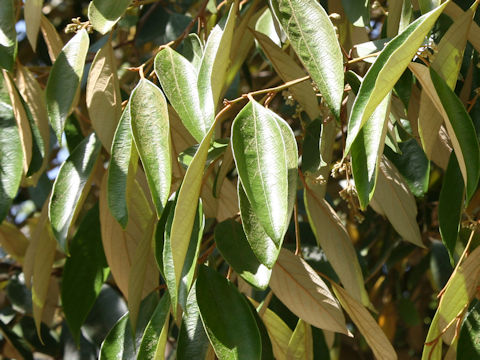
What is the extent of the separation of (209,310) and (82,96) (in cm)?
91

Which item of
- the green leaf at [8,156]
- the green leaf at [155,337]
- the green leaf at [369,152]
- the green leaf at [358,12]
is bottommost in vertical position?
the green leaf at [155,337]

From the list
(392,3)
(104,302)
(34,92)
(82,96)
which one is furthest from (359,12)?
(82,96)

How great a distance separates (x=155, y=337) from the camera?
74cm

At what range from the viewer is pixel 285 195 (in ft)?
1.97

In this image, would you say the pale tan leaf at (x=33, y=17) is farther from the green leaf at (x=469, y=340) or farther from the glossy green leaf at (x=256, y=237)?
the green leaf at (x=469, y=340)

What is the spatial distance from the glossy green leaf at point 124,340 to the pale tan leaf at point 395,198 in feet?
0.97

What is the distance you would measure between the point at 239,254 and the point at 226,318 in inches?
2.6

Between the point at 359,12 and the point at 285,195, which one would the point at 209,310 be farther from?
the point at 359,12

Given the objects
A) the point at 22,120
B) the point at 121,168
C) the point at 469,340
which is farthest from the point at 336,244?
the point at 22,120

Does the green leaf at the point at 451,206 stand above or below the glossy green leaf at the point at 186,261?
below

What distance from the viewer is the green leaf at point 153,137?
67 centimetres

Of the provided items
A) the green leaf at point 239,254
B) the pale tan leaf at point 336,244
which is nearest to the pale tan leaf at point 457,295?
the pale tan leaf at point 336,244

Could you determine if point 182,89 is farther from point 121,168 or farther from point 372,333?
point 372,333

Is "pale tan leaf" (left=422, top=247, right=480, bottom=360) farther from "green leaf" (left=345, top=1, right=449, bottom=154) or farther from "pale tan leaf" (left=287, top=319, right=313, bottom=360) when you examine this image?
"green leaf" (left=345, top=1, right=449, bottom=154)
